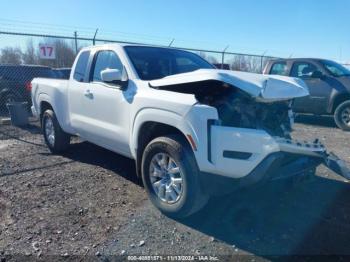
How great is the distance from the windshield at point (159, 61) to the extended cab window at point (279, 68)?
523cm

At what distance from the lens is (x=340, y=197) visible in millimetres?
4609

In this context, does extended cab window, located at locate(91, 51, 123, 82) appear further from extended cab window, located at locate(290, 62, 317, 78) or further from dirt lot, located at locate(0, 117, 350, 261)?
extended cab window, located at locate(290, 62, 317, 78)

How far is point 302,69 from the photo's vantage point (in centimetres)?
1002

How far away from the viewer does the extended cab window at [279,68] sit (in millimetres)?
10198

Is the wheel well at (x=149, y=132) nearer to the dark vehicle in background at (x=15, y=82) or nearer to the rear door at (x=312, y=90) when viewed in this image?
the rear door at (x=312, y=90)

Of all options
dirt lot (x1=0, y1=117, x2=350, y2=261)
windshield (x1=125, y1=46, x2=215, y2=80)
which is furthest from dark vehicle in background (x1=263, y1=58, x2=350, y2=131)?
windshield (x1=125, y1=46, x2=215, y2=80)

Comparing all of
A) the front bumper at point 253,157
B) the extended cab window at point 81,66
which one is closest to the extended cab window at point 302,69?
the extended cab window at point 81,66

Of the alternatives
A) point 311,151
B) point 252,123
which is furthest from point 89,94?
point 311,151

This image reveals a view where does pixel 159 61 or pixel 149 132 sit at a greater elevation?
pixel 159 61

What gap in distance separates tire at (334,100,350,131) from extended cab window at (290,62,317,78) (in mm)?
1225

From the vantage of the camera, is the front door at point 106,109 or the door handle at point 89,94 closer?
the front door at point 106,109

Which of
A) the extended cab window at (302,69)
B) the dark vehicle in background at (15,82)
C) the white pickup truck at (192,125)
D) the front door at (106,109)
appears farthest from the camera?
the dark vehicle in background at (15,82)

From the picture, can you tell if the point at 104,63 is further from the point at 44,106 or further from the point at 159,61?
the point at 44,106

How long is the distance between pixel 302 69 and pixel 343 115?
5.49 ft
